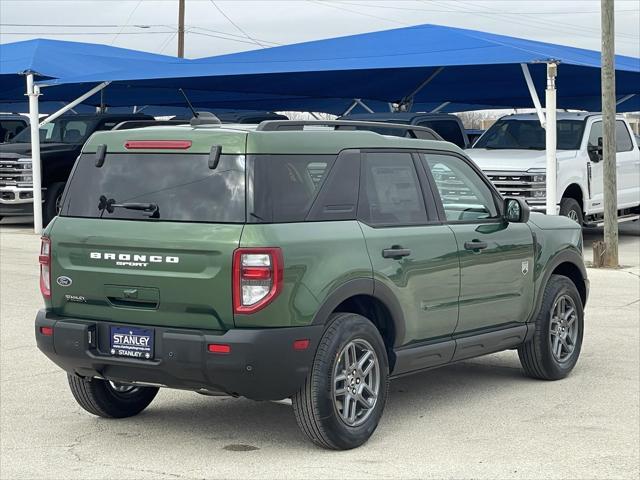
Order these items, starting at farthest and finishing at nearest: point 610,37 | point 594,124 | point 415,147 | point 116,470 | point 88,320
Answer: point 594,124 < point 610,37 < point 415,147 < point 88,320 < point 116,470

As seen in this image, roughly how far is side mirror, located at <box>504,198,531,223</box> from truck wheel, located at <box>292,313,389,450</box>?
1755 mm

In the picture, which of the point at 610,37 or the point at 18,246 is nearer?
the point at 610,37

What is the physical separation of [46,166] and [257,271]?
17.5 m

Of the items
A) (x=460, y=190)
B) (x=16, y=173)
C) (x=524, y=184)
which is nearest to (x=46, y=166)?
(x=16, y=173)

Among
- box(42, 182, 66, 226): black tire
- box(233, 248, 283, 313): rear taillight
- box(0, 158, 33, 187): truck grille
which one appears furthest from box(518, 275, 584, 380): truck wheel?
box(0, 158, 33, 187): truck grille

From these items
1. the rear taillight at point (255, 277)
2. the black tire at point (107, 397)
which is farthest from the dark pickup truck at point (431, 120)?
the rear taillight at point (255, 277)

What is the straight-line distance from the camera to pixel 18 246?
20.0 meters

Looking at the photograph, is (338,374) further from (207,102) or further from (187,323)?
(207,102)

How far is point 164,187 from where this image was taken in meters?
6.89

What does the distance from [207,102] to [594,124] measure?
55.8ft

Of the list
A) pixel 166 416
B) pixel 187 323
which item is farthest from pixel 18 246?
pixel 187 323

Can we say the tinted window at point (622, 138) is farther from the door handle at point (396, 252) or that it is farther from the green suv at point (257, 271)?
the door handle at point (396, 252)

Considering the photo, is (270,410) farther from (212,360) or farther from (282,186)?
(282,186)

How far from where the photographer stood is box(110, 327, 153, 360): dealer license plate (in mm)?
6691
